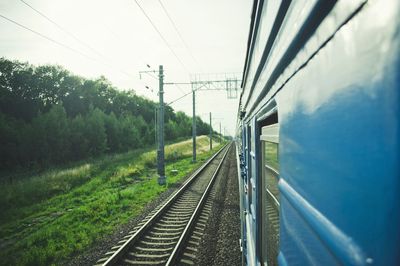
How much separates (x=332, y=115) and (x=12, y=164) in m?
37.9

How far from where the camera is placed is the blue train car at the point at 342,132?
45 cm

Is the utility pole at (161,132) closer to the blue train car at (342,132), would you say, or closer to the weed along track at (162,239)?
the weed along track at (162,239)

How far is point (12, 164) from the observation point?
30.8m

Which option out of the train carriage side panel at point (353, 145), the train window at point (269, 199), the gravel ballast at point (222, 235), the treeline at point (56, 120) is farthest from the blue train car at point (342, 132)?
the treeline at point (56, 120)

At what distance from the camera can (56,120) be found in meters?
34.8

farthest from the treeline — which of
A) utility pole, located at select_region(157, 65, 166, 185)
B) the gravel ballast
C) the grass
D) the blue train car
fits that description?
the blue train car

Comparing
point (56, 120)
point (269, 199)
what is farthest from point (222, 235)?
point (56, 120)

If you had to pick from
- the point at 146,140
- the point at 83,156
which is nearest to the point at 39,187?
the point at 83,156

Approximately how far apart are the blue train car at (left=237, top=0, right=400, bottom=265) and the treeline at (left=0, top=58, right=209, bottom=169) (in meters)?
18.9

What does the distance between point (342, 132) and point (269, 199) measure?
171 centimetres

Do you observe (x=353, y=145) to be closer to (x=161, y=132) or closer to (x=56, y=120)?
(x=161, y=132)

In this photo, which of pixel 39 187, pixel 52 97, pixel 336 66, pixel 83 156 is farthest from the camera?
pixel 52 97

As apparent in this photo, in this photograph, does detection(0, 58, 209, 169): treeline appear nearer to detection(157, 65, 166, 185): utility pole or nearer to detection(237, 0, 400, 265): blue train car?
detection(157, 65, 166, 185): utility pole

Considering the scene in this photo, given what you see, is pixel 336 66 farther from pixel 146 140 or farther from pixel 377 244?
pixel 146 140
